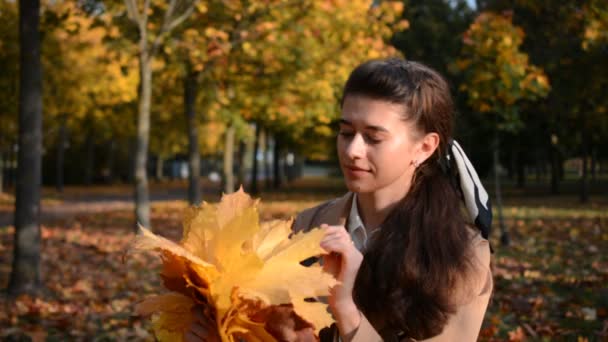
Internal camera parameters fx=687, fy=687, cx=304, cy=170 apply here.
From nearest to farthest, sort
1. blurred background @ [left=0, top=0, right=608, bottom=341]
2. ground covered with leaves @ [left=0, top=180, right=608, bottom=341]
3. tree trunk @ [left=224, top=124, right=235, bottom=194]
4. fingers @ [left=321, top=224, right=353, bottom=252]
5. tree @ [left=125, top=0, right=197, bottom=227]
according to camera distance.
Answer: fingers @ [left=321, top=224, right=353, bottom=252], ground covered with leaves @ [left=0, top=180, right=608, bottom=341], blurred background @ [left=0, top=0, right=608, bottom=341], tree @ [left=125, top=0, right=197, bottom=227], tree trunk @ [left=224, top=124, right=235, bottom=194]

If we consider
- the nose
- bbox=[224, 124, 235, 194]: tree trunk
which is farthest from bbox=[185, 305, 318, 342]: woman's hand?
bbox=[224, 124, 235, 194]: tree trunk

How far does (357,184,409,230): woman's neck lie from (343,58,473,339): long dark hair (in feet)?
0.20

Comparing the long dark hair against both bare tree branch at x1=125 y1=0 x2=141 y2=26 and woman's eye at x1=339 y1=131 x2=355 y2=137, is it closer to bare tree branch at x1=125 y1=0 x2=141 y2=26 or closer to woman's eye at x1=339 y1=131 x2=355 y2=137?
woman's eye at x1=339 y1=131 x2=355 y2=137

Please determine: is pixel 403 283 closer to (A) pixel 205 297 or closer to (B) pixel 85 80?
(A) pixel 205 297

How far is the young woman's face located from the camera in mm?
2072

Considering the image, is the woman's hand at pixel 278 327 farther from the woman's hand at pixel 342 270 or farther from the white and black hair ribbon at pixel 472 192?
the white and black hair ribbon at pixel 472 192

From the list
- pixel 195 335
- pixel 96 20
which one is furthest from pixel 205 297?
pixel 96 20

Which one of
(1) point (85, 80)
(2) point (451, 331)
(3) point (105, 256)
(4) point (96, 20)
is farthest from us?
(1) point (85, 80)

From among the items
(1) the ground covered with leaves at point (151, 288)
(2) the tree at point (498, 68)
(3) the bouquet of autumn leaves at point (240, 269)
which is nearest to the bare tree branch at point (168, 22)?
(1) the ground covered with leaves at point (151, 288)

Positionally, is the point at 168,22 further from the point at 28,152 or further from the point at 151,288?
the point at 151,288

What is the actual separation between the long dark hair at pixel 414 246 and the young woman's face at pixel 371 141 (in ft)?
0.11

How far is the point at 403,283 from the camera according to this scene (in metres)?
2.11

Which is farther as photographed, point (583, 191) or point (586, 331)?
point (583, 191)

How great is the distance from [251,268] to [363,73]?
86cm
